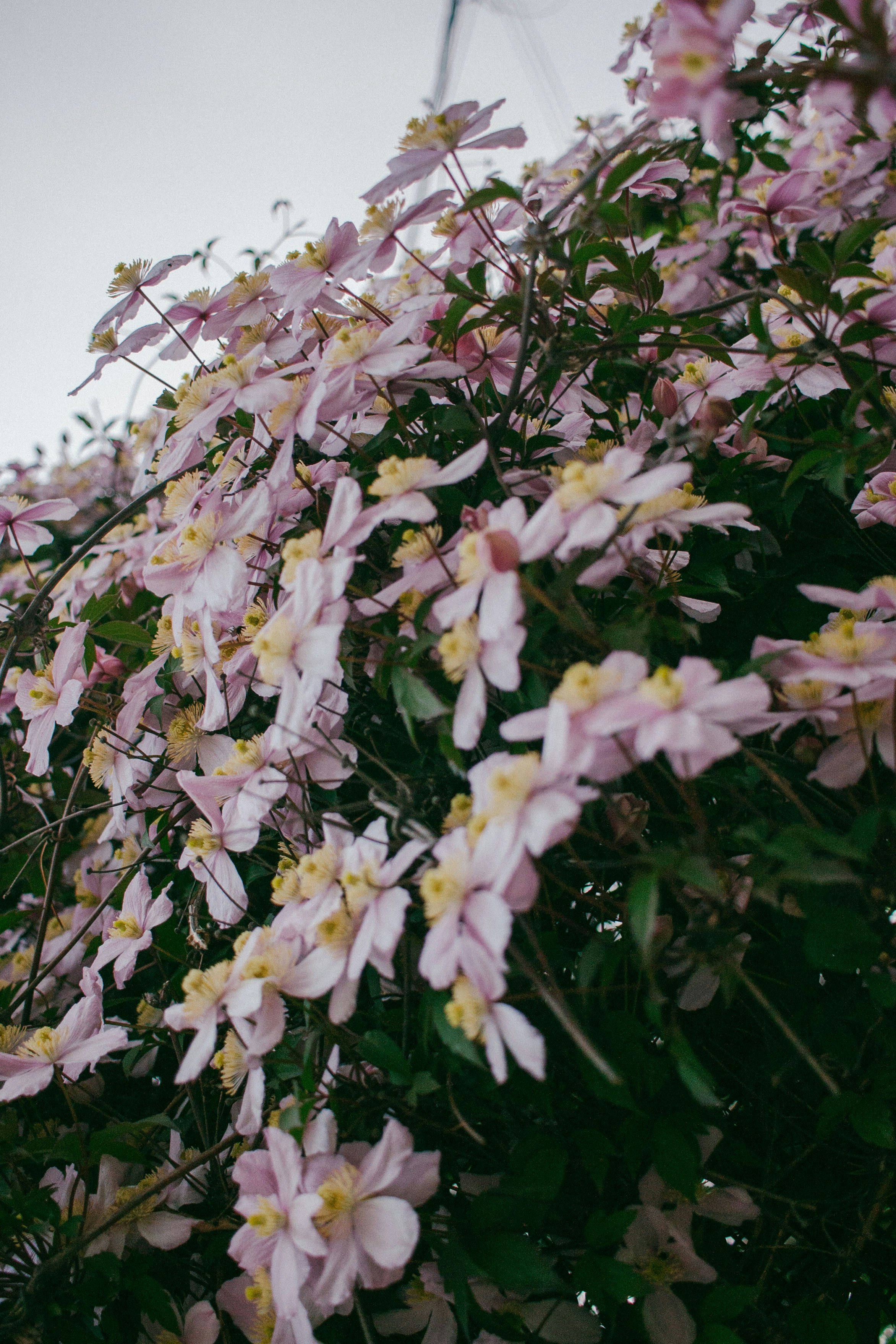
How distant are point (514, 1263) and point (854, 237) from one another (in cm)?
67

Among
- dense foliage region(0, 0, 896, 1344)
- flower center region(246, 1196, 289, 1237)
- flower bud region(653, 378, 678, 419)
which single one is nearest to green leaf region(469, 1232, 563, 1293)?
dense foliage region(0, 0, 896, 1344)

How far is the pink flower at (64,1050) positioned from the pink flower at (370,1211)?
0.24 meters

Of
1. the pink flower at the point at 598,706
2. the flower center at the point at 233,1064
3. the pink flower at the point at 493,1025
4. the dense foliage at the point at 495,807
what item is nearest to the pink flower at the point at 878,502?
the dense foliage at the point at 495,807

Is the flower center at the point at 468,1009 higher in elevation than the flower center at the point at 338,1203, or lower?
higher

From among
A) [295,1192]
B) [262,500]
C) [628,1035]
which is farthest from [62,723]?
[628,1035]

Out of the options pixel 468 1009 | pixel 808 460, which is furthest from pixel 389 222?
pixel 468 1009

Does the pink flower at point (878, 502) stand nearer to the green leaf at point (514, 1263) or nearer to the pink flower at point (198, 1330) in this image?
the green leaf at point (514, 1263)

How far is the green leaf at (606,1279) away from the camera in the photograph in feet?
1.50

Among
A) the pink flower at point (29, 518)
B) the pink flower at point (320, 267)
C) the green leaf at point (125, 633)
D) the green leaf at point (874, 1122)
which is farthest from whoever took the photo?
the pink flower at point (29, 518)

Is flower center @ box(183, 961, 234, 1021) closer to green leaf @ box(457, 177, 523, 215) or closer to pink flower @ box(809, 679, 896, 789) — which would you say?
pink flower @ box(809, 679, 896, 789)

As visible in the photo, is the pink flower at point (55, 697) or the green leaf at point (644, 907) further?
the pink flower at point (55, 697)

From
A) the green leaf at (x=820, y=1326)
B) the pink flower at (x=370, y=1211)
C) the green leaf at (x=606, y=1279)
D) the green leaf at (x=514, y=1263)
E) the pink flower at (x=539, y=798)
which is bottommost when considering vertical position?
the green leaf at (x=820, y=1326)

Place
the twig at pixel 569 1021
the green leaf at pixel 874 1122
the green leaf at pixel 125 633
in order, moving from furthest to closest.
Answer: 1. the green leaf at pixel 125 633
2. the green leaf at pixel 874 1122
3. the twig at pixel 569 1021

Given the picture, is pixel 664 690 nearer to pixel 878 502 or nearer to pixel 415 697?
pixel 415 697
